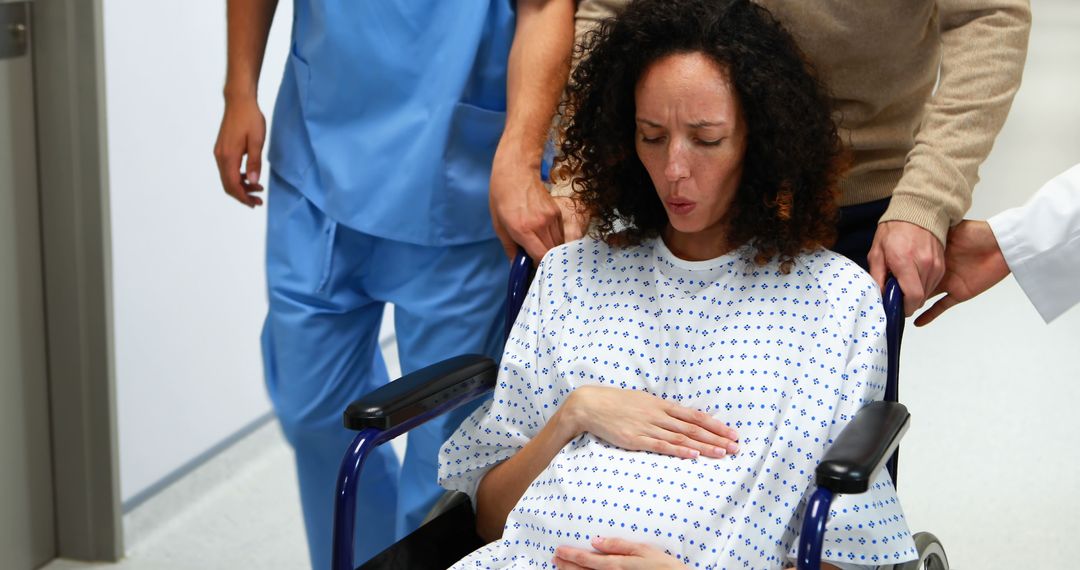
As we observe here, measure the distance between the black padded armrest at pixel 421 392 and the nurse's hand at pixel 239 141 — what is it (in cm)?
60

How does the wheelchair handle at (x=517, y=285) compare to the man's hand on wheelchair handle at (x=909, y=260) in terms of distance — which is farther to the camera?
the wheelchair handle at (x=517, y=285)

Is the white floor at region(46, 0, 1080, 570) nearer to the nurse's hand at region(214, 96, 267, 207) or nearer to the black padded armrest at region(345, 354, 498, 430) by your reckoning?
the nurse's hand at region(214, 96, 267, 207)

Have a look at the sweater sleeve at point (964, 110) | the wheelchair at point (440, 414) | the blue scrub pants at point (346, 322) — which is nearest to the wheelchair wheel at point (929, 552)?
the wheelchair at point (440, 414)

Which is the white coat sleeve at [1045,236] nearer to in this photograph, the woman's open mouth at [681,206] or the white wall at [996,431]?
the woman's open mouth at [681,206]

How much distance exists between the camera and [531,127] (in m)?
1.91

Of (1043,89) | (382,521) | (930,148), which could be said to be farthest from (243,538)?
(1043,89)

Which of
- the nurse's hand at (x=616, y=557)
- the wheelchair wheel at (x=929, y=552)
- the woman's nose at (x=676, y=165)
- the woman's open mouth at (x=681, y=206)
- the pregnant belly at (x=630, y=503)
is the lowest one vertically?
the wheelchair wheel at (x=929, y=552)

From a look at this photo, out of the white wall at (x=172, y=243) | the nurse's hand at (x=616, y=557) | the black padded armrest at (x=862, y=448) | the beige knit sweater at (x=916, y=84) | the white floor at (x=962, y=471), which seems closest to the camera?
the black padded armrest at (x=862, y=448)

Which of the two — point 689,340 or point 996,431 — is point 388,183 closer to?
point 689,340

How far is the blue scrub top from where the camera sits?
1952 millimetres

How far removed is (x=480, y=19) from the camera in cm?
194

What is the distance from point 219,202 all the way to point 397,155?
4.09ft

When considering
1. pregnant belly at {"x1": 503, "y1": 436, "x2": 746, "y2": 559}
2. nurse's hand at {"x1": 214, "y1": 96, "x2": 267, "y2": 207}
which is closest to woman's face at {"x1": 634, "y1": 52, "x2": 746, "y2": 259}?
pregnant belly at {"x1": 503, "y1": 436, "x2": 746, "y2": 559}

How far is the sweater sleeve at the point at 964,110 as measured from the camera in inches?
64.8
